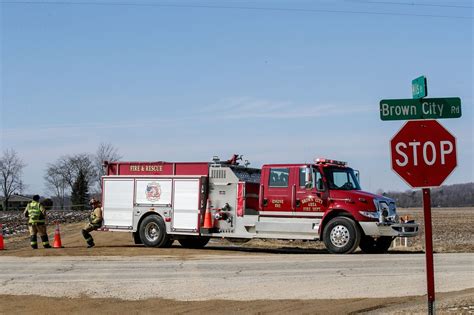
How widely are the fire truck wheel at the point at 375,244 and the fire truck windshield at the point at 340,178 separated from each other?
5.10ft

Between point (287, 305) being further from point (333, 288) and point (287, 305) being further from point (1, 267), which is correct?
point (1, 267)

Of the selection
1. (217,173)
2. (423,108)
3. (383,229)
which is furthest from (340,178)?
(423,108)

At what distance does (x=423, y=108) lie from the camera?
26.3 feet

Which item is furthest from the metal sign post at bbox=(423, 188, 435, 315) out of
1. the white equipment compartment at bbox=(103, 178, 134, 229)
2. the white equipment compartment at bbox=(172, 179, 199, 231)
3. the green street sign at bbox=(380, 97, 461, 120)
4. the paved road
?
the white equipment compartment at bbox=(103, 178, 134, 229)

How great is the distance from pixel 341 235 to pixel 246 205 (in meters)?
3.34

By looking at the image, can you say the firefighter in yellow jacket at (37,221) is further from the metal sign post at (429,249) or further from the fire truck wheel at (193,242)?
the metal sign post at (429,249)

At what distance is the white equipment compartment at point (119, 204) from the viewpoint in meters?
21.6

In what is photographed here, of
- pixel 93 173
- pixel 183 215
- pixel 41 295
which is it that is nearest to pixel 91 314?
pixel 41 295

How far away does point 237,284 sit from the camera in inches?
491

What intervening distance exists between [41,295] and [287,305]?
460 cm

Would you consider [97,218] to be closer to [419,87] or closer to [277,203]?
[277,203]

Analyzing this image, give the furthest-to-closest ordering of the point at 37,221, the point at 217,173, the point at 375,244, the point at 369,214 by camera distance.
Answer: the point at 37,221, the point at 217,173, the point at 375,244, the point at 369,214

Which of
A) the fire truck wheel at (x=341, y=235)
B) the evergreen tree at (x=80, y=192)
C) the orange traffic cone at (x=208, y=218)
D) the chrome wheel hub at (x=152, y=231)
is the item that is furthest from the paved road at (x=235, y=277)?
the evergreen tree at (x=80, y=192)

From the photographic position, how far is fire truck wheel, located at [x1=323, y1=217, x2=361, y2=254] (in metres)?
17.6
